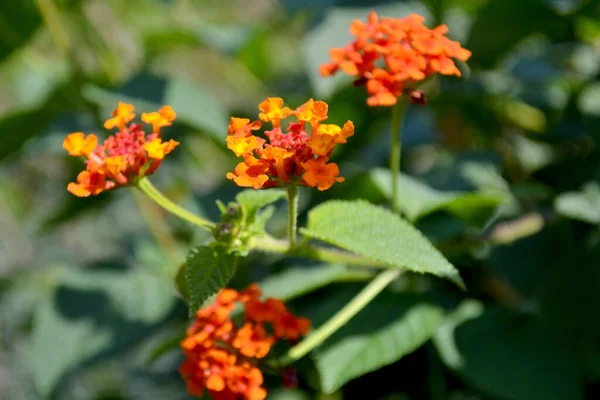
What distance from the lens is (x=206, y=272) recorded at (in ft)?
1.89

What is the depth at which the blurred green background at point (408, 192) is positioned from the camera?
886 millimetres

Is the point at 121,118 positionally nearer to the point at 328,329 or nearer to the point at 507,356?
the point at 328,329

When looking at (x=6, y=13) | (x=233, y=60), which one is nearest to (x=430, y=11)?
(x=233, y=60)

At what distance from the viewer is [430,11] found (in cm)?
119

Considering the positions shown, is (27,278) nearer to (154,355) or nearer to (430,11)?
(154,355)

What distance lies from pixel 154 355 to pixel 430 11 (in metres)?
0.77

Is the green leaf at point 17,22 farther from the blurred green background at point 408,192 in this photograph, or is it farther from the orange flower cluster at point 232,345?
the orange flower cluster at point 232,345

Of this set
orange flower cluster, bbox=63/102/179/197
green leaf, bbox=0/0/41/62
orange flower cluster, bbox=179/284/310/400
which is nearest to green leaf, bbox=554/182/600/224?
orange flower cluster, bbox=179/284/310/400

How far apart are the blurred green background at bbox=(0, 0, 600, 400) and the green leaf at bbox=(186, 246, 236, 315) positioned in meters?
0.21

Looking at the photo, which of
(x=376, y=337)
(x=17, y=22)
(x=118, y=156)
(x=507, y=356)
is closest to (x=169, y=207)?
(x=118, y=156)

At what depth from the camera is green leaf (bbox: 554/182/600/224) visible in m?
0.87

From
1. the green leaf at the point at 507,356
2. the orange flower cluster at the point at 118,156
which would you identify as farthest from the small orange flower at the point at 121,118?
the green leaf at the point at 507,356

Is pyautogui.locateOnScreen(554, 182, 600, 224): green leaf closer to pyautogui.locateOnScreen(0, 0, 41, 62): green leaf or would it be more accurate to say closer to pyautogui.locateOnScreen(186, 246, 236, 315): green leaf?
pyautogui.locateOnScreen(186, 246, 236, 315): green leaf

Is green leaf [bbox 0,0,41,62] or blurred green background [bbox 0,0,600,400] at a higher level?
green leaf [bbox 0,0,41,62]
